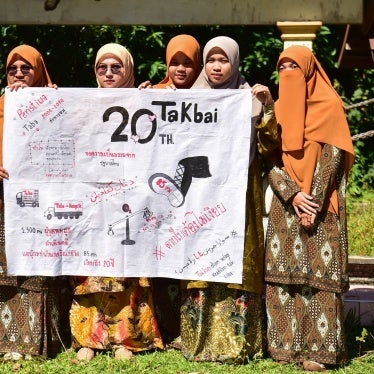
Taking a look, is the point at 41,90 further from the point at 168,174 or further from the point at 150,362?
the point at 150,362

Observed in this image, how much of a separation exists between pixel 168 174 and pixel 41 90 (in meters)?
0.87

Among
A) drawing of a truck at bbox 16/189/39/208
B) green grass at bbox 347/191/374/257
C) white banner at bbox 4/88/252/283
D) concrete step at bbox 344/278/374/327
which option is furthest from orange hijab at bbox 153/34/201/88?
green grass at bbox 347/191/374/257

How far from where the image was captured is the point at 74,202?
5051mm

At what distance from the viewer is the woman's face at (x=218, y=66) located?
16.5 feet

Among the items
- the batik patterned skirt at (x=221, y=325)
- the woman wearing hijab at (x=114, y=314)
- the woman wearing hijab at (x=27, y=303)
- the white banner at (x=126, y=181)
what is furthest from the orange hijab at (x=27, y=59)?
the batik patterned skirt at (x=221, y=325)

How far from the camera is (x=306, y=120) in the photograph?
5082 mm

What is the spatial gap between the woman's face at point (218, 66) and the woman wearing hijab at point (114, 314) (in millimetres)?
521

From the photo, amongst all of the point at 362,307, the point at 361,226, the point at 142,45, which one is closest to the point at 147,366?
the point at 362,307

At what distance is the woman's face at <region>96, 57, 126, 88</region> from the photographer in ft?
17.0

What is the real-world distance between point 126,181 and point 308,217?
1.07m

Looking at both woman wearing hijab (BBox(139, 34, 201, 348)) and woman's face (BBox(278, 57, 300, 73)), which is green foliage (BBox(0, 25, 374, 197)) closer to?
woman wearing hijab (BBox(139, 34, 201, 348))

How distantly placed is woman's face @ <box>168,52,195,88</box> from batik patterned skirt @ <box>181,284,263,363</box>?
1244 millimetres

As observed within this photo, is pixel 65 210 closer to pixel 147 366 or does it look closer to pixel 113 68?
pixel 113 68

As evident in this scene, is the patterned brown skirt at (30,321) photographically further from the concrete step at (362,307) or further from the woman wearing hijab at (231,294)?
the concrete step at (362,307)
